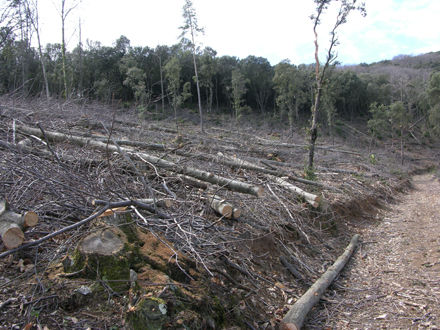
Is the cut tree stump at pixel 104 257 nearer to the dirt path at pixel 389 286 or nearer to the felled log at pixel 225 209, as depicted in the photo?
the felled log at pixel 225 209

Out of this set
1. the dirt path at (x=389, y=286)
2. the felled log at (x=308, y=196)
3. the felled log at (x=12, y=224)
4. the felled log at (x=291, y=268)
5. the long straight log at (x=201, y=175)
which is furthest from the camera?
the felled log at (x=308, y=196)

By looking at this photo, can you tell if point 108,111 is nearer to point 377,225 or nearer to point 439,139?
point 377,225

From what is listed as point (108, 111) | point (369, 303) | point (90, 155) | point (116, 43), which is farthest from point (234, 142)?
point (116, 43)

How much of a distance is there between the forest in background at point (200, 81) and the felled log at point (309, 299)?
17.8 metres

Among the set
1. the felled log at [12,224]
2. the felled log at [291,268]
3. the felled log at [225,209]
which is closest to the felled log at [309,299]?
the felled log at [291,268]

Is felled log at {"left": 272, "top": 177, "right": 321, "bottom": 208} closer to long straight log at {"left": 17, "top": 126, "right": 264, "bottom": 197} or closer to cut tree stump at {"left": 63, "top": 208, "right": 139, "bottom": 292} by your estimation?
long straight log at {"left": 17, "top": 126, "right": 264, "bottom": 197}

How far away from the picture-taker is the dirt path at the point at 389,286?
3.36 metres

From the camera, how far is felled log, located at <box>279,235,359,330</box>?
3.01 metres

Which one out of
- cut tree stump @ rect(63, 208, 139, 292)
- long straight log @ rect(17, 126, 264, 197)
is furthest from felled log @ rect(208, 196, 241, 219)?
cut tree stump @ rect(63, 208, 139, 292)

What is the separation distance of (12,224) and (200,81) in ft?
108

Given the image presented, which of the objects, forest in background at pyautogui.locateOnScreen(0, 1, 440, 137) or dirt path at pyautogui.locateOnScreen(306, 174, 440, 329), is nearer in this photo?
dirt path at pyautogui.locateOnScreen(306, 174, 440, 329)

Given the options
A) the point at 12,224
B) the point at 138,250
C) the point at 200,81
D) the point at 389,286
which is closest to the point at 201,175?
the point at 138,250

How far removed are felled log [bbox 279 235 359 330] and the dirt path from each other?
Answer: 142mm

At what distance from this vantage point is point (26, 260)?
2.58 meters
